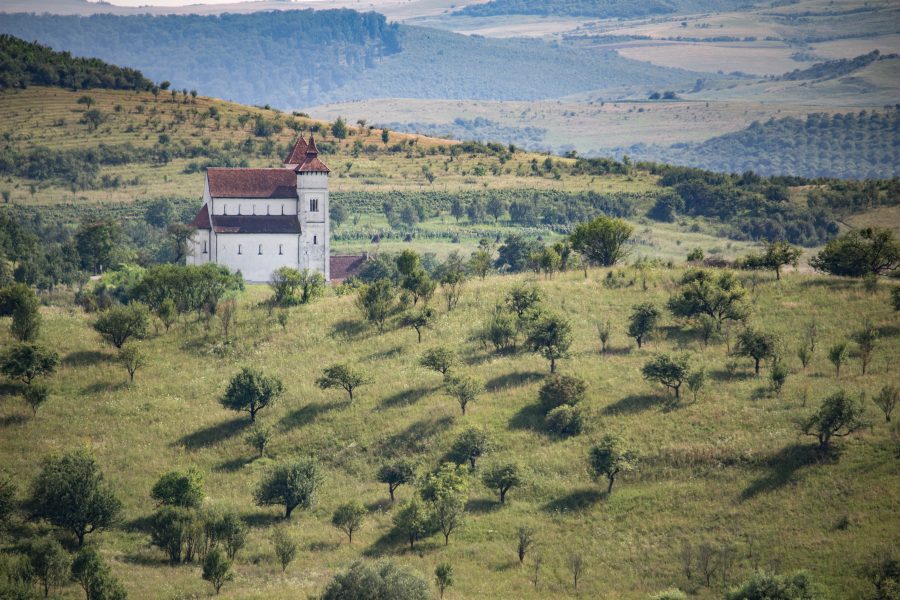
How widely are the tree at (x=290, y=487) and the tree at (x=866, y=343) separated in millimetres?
30919

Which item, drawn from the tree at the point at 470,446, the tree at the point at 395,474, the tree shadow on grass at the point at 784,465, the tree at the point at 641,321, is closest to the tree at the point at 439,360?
the tree at the point at 470,446

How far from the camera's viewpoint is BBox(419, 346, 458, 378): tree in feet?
205

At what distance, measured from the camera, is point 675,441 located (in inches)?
2180

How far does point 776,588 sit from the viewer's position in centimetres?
4112

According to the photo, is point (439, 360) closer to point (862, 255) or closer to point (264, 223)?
point (862, 255)

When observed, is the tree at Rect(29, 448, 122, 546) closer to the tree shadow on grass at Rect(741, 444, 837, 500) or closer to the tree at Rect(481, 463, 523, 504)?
the tree at Rect(481, 463, 523, 504)

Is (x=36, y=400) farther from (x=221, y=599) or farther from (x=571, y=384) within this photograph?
(x=571, y=384)

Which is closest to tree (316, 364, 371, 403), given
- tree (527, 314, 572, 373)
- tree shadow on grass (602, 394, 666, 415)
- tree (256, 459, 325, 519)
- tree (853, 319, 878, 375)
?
tree (256, 459, 325, 519)

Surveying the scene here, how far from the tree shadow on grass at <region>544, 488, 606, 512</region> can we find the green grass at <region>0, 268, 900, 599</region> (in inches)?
3.9

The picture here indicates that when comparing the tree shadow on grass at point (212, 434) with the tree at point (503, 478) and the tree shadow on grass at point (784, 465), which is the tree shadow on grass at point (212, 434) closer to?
the tree at point (503, 478)

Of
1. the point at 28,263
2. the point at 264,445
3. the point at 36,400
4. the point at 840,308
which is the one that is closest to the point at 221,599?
the point at 264,445

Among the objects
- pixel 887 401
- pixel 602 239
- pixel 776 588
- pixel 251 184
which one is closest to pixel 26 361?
pixel 251 184

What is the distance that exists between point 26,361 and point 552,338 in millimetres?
30505

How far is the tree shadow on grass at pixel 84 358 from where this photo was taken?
214 ft
